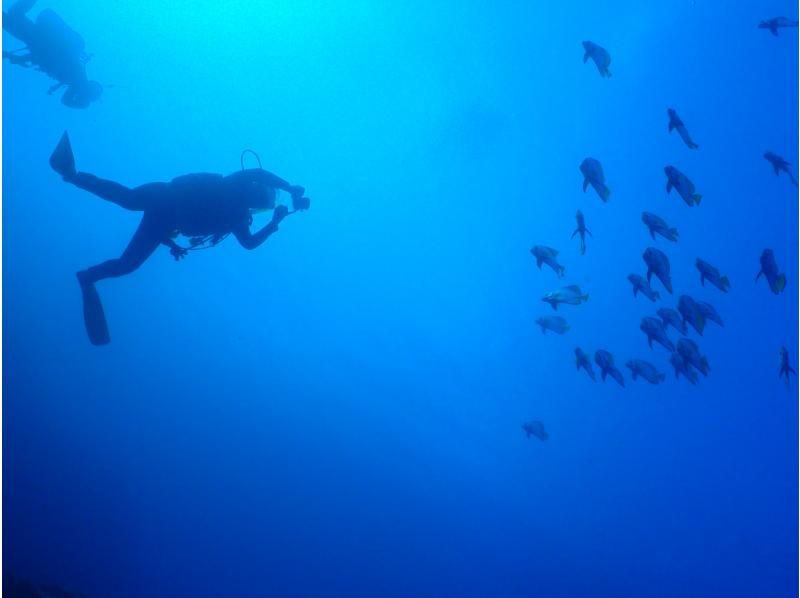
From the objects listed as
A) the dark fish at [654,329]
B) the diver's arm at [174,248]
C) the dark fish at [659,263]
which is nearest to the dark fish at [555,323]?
the dark fish at [654,329]

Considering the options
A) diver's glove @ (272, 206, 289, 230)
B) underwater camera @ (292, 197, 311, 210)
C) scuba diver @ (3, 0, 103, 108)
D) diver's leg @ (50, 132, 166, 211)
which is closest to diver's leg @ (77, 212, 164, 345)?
diver's leg @ (50, 132, 166, 211)

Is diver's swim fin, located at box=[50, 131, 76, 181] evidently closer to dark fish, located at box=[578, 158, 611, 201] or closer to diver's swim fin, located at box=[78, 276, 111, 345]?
diver's swim fin, located at box=[78, 276, 111, 345]

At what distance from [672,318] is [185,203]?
277 inches

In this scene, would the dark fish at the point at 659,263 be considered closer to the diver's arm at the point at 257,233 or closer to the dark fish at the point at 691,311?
the dark fish at the point at 691,311

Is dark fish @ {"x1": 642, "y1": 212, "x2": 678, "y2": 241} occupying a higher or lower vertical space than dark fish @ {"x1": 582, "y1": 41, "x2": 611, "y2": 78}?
lower

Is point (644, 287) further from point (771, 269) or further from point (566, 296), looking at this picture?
point (771, 269)

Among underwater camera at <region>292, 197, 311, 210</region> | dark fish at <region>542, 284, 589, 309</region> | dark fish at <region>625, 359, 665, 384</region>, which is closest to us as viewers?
underwater camera at <region>292, 197, 311, 210</region>

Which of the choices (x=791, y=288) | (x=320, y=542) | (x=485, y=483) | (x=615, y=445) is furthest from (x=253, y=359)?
(x=791, y=288)

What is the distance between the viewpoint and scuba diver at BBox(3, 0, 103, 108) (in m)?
8.55

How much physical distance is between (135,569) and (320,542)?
12757mm

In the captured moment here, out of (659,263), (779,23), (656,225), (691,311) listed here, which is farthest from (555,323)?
(779,23)

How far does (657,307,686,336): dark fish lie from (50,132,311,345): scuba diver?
562 centimetres

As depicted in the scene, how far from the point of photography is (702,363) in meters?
8.62

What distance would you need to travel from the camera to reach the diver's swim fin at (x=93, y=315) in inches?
301
